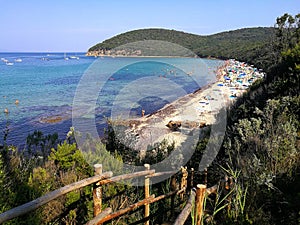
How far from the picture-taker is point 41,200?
1978 millimetres

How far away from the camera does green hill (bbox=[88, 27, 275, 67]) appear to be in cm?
6165

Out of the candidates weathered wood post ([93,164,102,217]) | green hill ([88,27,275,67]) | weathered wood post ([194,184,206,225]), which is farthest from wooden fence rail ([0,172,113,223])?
green hill ([88,27,275,67])

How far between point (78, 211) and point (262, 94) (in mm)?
7176

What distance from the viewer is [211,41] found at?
9981 centimetres

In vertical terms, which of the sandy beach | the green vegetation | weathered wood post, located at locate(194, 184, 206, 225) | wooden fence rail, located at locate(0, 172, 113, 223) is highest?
wooden fence rail, located at locate(0, 172, 113, 223)

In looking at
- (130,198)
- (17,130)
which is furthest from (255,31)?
(130,198)

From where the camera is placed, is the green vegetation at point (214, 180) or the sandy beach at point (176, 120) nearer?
the green vegetation at point (214, 180)

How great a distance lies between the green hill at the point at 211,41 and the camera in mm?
61650

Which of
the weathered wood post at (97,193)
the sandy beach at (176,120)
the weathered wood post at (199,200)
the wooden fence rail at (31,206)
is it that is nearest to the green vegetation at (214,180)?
the weathered wood post at (199,200)

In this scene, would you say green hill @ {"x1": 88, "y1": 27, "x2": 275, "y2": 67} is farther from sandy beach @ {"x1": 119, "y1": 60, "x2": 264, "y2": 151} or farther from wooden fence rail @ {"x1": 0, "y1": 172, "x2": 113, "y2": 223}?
wooden fence rail @ {"x1": 0, "y1": 172, "x2": 113, "y2": 223}

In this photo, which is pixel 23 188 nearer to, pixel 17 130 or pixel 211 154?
pixel 211 154

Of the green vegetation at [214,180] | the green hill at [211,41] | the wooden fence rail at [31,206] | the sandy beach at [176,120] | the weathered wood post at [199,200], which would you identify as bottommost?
the sandy beach at [176,120]

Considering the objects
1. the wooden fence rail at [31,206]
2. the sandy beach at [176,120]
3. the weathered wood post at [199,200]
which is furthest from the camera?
the sandy beach at [176,120]

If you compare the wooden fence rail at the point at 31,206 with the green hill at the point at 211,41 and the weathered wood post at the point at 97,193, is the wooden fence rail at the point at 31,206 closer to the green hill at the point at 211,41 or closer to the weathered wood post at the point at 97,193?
the weathered wood post at the point at 97,193
